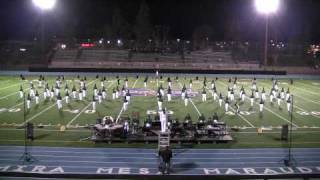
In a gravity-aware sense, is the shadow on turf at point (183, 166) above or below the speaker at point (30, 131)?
below

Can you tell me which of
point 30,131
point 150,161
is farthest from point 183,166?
point 30,131

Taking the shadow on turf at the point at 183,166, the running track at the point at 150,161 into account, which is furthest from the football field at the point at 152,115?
the shadow on turf at the point at 183,166

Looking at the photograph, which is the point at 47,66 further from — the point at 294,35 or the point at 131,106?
the point at 294,35

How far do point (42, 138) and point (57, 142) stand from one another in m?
1.03

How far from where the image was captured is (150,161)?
15703 millimetres

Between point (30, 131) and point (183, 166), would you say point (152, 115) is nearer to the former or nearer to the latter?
point (30, 131)

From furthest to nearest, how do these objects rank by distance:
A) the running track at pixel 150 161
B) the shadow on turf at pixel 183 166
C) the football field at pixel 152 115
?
the football field at pixel 152 115 → the shadow on turf at pixel 183 166 → the running track at pixel 150 161

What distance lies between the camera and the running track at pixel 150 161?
1457 cm

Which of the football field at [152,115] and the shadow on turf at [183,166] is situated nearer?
the shadow on turf at [183,166]

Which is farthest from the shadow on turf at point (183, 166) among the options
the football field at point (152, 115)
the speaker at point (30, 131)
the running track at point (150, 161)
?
the speaker at point (30, 131)

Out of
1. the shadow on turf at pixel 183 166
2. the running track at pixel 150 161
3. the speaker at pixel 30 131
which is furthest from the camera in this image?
the speaker at pixel 30 131

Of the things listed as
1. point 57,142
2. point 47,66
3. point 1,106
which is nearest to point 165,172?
point 57,142

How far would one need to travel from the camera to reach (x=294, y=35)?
3600 inches

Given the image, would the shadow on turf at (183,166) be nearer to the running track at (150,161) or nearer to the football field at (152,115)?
the running track at (150,161)
